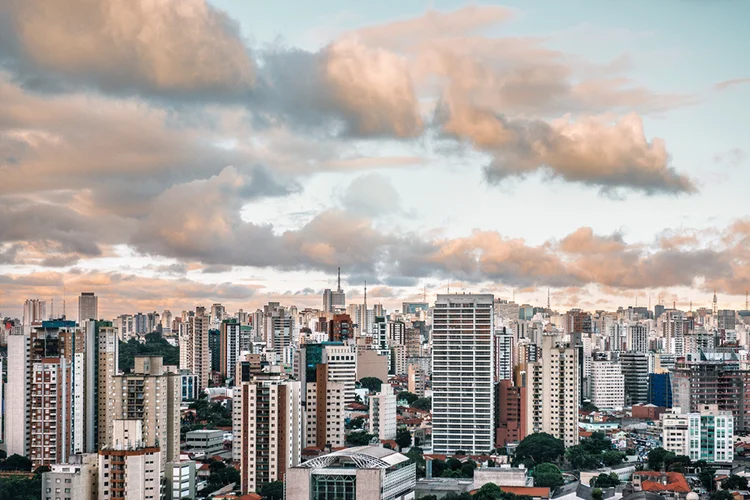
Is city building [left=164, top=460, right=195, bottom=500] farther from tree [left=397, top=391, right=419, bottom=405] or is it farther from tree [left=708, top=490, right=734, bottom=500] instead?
tree [left=397, top=391, right=419, bottom=405]

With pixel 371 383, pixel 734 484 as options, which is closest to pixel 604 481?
pixel 734 484

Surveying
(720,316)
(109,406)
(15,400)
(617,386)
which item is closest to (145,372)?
(109,406)

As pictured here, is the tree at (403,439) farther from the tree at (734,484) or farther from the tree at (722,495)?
the tree at (722,495)

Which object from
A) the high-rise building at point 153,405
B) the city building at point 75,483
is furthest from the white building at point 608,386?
the city building at point 75,483

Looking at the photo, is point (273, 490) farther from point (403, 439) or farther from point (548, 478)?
point (403, 439)

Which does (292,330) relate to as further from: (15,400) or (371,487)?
(371,487)

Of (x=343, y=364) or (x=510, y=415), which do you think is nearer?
(x=510, y=415)

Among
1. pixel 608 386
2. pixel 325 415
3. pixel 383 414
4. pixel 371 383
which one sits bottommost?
pixel 608 386
